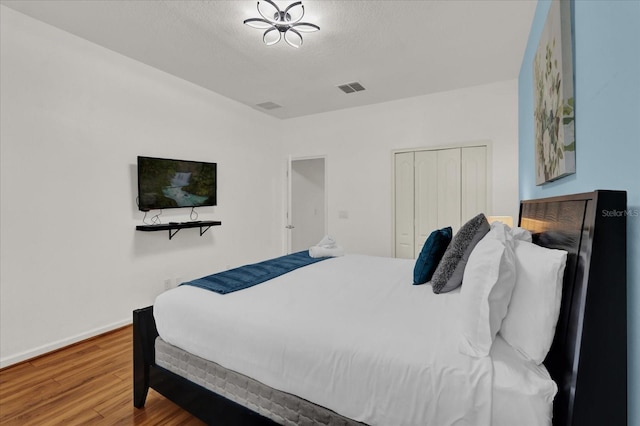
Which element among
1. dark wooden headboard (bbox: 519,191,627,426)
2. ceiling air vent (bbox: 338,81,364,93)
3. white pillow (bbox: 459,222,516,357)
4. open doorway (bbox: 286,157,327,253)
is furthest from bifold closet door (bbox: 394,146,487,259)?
dark wooden headboard (bbox: 519,191,627,426)

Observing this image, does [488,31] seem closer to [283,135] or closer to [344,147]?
[344,147]

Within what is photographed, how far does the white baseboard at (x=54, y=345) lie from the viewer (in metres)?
2.47

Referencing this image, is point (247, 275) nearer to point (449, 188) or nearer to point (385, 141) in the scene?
point (449, 188)

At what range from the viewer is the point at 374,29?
2.70 meters

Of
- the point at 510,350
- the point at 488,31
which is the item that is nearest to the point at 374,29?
the point at 488,31

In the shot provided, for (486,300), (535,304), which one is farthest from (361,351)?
(535,304)

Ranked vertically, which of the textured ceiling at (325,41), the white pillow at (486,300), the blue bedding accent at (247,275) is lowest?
the blue bedding accent at (247,275)

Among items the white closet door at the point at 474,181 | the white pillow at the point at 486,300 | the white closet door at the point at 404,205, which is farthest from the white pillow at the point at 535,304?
the white closet door at the point at 404,205

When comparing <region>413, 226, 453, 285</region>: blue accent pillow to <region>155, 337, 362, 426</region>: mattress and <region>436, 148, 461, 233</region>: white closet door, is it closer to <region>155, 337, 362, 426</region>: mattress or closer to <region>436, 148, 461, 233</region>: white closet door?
<region>155, 337, 362, 426</region>: mattress

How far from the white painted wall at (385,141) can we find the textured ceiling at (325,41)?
0.84 feet

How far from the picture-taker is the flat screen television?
132 inches

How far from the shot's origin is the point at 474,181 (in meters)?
3.97

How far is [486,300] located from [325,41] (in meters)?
2.62

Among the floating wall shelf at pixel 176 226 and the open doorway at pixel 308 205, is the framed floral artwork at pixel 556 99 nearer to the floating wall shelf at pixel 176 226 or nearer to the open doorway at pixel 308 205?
the floating wall shelf at pixel 176 226
